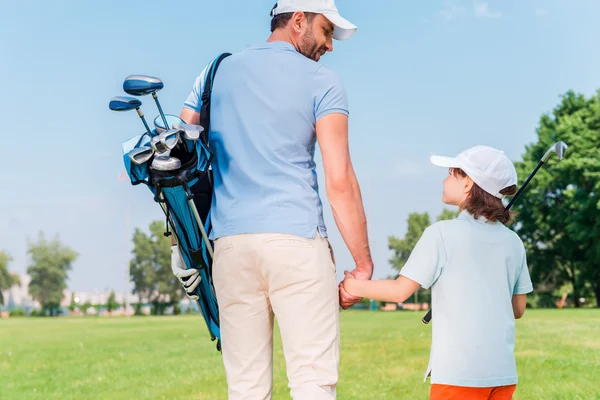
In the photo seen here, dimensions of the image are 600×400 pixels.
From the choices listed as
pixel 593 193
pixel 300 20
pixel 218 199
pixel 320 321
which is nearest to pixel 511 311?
pixel 320 321

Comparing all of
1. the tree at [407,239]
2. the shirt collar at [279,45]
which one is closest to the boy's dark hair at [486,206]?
the shirt collar at [279,45]

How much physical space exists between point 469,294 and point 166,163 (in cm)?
158

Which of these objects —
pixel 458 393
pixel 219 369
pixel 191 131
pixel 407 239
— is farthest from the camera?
pixel 407 239

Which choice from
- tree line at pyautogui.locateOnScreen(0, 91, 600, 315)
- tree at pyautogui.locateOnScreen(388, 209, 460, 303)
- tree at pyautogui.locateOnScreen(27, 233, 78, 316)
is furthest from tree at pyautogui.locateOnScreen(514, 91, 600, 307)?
tree at pyautogui.locateOnScreen(27, 233, 78, 316)

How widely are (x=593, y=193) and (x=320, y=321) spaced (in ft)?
151

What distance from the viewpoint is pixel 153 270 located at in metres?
87.4

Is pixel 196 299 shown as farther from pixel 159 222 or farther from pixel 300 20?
pixel 159 222

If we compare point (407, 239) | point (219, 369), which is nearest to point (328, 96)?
point (219, 369)

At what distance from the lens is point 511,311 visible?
383cm

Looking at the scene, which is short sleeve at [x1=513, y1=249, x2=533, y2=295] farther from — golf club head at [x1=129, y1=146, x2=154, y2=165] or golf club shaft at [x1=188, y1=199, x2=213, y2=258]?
golf club head at [x1=129, y1=146, x2=154, y2=165]

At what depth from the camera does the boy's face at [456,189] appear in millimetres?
4023

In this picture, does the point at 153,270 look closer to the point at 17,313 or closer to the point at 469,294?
the point at 17,313

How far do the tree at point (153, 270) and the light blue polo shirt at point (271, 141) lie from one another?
8183cm

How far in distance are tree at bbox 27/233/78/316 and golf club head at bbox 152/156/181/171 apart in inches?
3715
